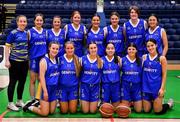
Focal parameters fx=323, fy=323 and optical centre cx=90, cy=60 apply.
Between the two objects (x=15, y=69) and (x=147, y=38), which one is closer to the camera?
(x=15, y=69)

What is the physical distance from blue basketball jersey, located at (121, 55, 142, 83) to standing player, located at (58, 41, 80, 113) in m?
0.67

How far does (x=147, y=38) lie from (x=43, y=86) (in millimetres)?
1703

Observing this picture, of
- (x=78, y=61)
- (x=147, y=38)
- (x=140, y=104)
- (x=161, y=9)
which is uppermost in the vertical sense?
(x=161, y=9)

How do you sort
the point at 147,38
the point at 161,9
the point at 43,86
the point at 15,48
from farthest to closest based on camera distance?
the point at 161,9, the point at 147,38, the point at 15,48, the point at 43,86

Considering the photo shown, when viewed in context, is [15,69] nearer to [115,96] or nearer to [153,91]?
[115,96]

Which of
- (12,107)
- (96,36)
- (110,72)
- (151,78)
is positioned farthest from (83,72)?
(12,107)

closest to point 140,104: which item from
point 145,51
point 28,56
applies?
point 145,51

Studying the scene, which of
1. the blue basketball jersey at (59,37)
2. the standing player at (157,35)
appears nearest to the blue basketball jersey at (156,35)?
the standing player at (157,35)

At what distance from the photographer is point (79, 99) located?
4656mm

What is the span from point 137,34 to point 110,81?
2.94 ft

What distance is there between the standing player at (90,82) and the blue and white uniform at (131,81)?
367 mm

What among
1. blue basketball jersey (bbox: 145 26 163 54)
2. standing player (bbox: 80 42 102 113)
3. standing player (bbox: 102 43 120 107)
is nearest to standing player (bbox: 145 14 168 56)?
blue basketball jersey (bbox: 145 26 163 54)

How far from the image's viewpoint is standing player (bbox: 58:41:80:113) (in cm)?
439

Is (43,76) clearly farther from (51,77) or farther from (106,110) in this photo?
(106,110)
